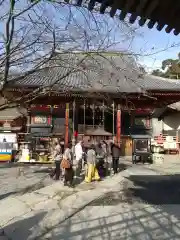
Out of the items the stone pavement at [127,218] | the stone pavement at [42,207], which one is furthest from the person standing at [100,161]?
the stone pavement at [127,218]

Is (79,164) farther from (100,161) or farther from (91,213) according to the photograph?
(91,213)

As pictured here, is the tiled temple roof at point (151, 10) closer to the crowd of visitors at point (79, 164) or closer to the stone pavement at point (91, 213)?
the stone pavement at point (91, 213)

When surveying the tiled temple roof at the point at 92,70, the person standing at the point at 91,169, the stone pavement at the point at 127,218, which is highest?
the tiled temple roof at the point at 92,70

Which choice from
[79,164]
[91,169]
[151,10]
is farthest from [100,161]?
[151,10]

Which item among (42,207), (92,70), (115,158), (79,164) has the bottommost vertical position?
(42,207)

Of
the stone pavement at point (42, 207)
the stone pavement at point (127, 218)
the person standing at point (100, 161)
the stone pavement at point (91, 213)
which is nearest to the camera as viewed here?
the stone pavement at point (127, 218)

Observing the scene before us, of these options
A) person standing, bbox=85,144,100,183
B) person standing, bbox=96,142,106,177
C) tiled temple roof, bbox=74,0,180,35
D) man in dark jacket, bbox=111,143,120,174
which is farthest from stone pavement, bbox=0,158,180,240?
tiled temple roof, bbox=74,0,180,35

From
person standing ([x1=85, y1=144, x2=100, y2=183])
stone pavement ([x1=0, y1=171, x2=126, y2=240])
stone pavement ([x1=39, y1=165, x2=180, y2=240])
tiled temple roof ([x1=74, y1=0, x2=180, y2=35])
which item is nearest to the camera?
tiled temple roof ([x1=74, y1=0, x2=180, y2=35])

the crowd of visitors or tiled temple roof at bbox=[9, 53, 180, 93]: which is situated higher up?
tiled temple roof at bbox=[9, 53, 180, 93]

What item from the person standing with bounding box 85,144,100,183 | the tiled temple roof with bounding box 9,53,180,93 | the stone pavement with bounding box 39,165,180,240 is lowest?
the stone pavement with bounding box 39,165,180,240

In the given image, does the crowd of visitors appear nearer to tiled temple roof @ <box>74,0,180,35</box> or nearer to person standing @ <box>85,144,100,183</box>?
person standing @ <box>85,144,100,183</box>

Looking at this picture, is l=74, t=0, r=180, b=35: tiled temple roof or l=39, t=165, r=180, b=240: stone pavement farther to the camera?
l=39, t=165, r=180, b=240: stone pavement

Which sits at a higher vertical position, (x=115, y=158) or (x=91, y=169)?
(x=115, y=158)

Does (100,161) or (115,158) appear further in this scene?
(115,158)
